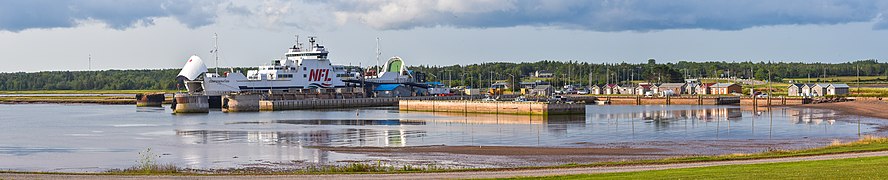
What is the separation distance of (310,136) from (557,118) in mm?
25131

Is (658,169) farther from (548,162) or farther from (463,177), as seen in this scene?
(548,162)

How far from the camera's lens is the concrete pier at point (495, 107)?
7812 centimetres

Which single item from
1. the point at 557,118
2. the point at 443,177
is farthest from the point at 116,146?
the point at 557,118

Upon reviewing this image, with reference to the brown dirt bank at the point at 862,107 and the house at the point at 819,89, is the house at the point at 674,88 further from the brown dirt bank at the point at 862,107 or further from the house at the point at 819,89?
the brown dirt bank at the point at 862,107

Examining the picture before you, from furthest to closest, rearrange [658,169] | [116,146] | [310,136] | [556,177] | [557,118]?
[557,118], [310,136], [116,146], [658,169], [556,177]

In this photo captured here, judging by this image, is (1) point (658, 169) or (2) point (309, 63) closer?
(1) point (658, 169)

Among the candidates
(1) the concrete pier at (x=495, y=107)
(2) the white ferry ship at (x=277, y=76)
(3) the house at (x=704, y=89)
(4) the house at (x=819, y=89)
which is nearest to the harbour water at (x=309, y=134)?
(1) the concrete pier at (x=495, y=107)

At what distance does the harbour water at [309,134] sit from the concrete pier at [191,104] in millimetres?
12481

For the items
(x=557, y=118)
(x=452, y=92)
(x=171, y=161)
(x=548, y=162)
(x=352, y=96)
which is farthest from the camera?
(x=452, y=92)

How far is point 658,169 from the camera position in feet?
85.8

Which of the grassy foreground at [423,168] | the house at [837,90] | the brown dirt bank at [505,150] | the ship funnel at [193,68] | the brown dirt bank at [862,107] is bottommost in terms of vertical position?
the brown dirt bank at [505,150]

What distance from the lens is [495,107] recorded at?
85.5 meters

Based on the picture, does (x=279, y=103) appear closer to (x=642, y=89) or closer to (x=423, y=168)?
(x=642, y=89)

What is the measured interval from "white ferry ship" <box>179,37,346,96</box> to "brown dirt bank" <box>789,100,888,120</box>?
54078 millimetres
